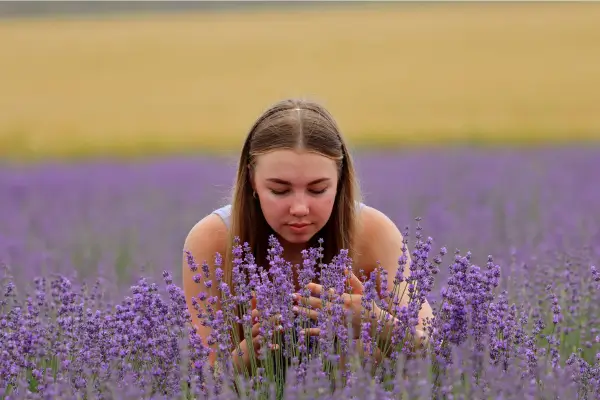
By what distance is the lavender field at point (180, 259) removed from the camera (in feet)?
8.19

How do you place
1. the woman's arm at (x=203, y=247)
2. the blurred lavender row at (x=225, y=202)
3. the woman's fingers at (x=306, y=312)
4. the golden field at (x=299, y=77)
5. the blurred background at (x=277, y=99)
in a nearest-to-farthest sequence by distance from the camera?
1. the woman's fingers at (x=306, y=312)
2. the woman's arm at (x=203, y=247)
3. the blurred lavender row at (x=225, y=202)
4. the blurred background at (x=277, y=99)
5. the golden field at (x=299, y=77)

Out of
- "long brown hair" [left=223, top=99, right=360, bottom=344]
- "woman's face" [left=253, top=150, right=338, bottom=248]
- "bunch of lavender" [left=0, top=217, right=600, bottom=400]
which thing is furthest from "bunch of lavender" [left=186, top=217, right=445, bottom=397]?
"long brown hair" [left=223, top=99, right=360, bottom=344]

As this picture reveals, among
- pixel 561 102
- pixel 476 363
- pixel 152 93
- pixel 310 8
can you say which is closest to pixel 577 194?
pixel 476 363

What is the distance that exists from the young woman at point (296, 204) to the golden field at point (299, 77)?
9.51m

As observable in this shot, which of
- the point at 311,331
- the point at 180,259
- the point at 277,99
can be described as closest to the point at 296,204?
the point at 311,331

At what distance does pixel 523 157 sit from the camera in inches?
413

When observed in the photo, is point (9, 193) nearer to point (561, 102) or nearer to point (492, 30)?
point (561, 102)

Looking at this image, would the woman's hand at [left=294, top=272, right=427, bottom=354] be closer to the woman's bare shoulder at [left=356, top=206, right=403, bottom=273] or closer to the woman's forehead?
the woman's forehead

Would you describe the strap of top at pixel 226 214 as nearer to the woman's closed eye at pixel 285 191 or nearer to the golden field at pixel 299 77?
the woman's closed eye at pixel 285 191

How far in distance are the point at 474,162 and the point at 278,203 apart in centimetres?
724

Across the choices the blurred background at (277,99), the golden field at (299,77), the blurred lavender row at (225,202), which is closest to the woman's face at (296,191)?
the blurred background at (277,99)

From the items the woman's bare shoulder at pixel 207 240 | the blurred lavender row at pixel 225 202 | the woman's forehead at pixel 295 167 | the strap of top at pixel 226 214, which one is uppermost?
the woman's forehead at pixel 295 167

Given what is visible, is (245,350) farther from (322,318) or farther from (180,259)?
(180,259)

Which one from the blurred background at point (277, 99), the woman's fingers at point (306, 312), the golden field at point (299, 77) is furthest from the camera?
the golden field at point (299, 77)
